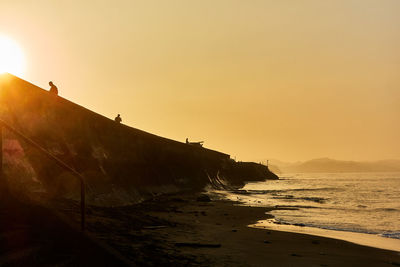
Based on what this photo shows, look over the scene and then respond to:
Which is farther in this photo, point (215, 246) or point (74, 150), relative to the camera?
point (74, 150)

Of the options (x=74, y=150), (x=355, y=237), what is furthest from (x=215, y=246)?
(x=74, y=150)

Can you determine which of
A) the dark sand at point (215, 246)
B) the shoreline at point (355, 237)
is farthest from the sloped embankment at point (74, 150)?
the shoreline at point (355, 237)

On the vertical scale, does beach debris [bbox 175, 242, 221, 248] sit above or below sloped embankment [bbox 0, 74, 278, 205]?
below

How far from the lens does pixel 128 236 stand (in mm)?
9648

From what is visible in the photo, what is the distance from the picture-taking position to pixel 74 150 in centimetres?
1853

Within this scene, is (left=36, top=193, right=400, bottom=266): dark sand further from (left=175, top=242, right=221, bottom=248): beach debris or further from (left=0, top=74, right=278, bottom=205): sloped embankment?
(left=0, top=74, right=278, bottom=205): sloped embankment

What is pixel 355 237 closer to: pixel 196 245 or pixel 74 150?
pixel 196 245

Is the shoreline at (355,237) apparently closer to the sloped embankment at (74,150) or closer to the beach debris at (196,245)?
the beach debris at (196,245)

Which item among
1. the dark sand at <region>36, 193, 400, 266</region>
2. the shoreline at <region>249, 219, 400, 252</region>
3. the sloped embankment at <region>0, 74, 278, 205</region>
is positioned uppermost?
the sloped embankment at <region>0, 74, 278, 205</region>

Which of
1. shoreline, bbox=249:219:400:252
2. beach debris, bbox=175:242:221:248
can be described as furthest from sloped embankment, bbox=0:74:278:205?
shoreline, bbox=249:219:400:252

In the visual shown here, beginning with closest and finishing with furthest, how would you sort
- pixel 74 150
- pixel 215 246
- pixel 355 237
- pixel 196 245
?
pixel 196 245 → pixel 215 246 → pixel 355 237 → pixel 74 150

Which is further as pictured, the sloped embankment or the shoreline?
the sloped embankment

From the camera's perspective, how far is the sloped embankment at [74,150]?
46.8 ft

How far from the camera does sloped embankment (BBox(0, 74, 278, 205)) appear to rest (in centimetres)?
1427
